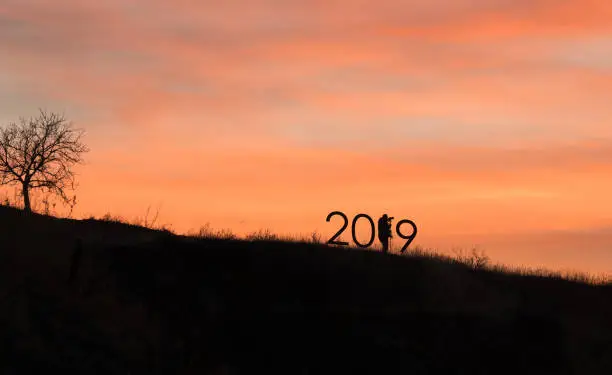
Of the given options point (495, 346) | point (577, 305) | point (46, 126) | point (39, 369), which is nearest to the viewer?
point (39, 369)

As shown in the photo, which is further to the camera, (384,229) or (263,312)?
(384,229)

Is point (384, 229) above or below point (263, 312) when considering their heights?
above

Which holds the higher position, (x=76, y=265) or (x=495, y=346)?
(x=76, y=265)

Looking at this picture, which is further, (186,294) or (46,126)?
(46,126)

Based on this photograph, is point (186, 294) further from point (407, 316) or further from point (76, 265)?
point (407, 316)

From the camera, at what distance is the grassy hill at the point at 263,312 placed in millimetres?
24500

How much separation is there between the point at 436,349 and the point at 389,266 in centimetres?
471

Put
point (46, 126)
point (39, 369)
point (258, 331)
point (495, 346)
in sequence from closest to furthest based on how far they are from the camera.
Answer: point (39, 369) < point (258, 331) < point (495, 346) < point (46, 126)

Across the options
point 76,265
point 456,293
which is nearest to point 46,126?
point 76,265

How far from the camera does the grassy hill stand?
965 inches

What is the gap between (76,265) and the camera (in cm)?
2673

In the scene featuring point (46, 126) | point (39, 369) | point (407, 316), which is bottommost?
point (39, 369)

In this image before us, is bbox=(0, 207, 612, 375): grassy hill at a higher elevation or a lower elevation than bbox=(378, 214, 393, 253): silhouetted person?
lower

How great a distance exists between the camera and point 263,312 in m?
28.1
